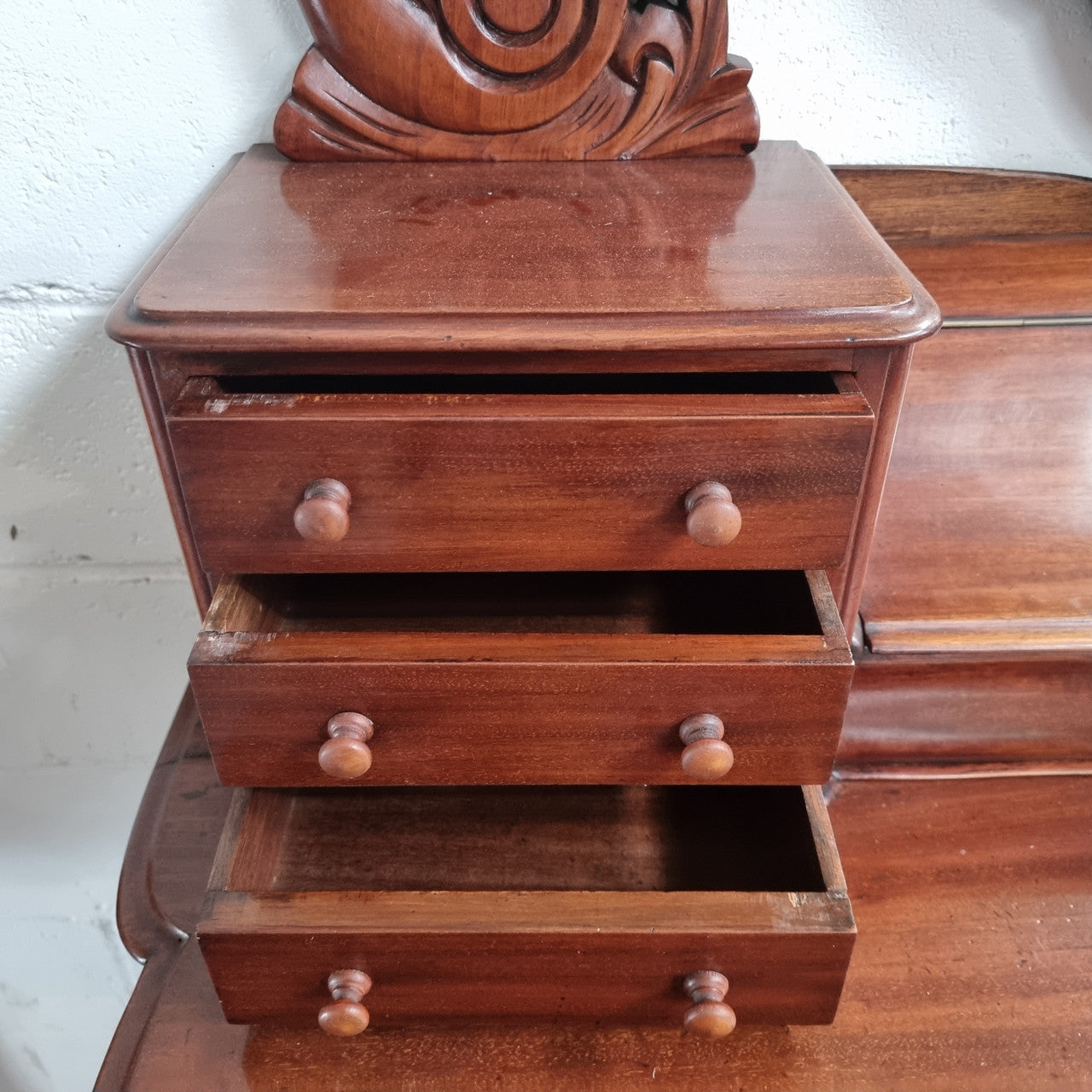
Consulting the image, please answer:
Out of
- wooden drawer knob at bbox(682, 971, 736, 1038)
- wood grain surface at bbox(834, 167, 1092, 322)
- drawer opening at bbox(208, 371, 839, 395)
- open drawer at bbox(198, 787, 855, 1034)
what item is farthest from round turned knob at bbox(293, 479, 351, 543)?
wood grain surface at bbox(834, 167, 1092, 322)

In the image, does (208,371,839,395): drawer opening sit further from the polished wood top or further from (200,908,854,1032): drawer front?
(200,908,854,1032): drawer front

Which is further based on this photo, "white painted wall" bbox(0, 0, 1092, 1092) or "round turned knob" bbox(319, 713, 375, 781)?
"white painted wall" bbox(0, 0, 1092, 1092)

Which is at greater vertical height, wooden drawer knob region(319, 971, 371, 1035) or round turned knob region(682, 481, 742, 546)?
round turned knob region(682, 481, 742, 546)

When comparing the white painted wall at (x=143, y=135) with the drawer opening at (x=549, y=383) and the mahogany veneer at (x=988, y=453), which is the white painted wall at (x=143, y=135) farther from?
the drawer opening at (x=549, y=383)

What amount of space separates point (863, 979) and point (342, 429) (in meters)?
0.57

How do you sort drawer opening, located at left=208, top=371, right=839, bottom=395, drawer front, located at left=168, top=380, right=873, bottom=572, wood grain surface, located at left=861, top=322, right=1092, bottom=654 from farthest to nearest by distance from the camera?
wood grain surface, located at left=861, top=322, right=1092, bottom=654, drawer opening, located at left=208, top=371, right=839, bottom=395, drawer front, located at left=168, top=380, right=873, bottom=572

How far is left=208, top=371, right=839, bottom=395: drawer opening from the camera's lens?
674 millimetres

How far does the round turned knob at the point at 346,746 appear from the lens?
606 mm

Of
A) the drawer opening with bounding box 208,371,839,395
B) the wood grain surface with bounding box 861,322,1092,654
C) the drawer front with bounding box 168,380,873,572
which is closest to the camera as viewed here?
the drawer front with bounding box 168,380,873,572

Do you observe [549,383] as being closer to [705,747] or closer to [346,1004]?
[705,747]

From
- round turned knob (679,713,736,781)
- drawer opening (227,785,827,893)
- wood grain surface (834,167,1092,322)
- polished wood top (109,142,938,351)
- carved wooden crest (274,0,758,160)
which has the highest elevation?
carved wooden crest (274,0,758,160)

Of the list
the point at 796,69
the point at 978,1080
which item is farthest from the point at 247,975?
the point at 796,69

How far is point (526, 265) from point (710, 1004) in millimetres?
502

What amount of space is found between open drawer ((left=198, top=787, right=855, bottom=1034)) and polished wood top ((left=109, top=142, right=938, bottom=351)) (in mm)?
355
